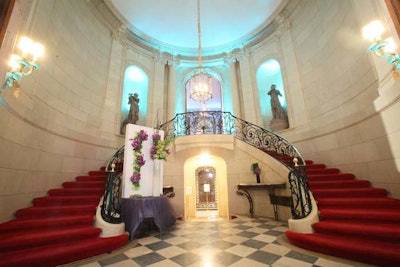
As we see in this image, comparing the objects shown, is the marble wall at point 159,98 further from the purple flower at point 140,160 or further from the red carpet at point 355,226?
the purple flower at point 140,160

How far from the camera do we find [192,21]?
9344 mm

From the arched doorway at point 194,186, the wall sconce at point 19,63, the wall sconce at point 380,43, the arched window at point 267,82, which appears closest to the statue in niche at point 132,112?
the arched doorway at point 194,186

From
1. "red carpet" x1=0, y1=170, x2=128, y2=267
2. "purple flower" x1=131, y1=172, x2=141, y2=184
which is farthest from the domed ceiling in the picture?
"red carpet" x1=0, y1=170, x2=128, y2=267

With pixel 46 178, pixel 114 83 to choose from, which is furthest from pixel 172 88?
pixel 46 178

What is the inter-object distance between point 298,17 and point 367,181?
7206 millimetres

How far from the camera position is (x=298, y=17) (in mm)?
7910

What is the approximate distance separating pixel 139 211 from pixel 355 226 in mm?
3603

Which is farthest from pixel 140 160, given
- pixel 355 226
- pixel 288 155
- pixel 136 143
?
pixel 288 155

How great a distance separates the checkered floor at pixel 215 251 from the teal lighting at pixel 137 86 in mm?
6530

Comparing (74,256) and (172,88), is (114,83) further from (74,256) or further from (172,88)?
(74,256)

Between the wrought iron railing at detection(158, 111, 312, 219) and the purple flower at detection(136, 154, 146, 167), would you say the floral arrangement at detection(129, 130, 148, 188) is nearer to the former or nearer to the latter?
the purple flower at detection(136, 154, 146, 167)

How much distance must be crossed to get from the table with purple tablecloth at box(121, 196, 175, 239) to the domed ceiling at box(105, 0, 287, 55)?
869 centimetres

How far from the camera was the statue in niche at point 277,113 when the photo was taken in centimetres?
817

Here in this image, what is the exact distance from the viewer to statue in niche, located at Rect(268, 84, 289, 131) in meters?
8.17
